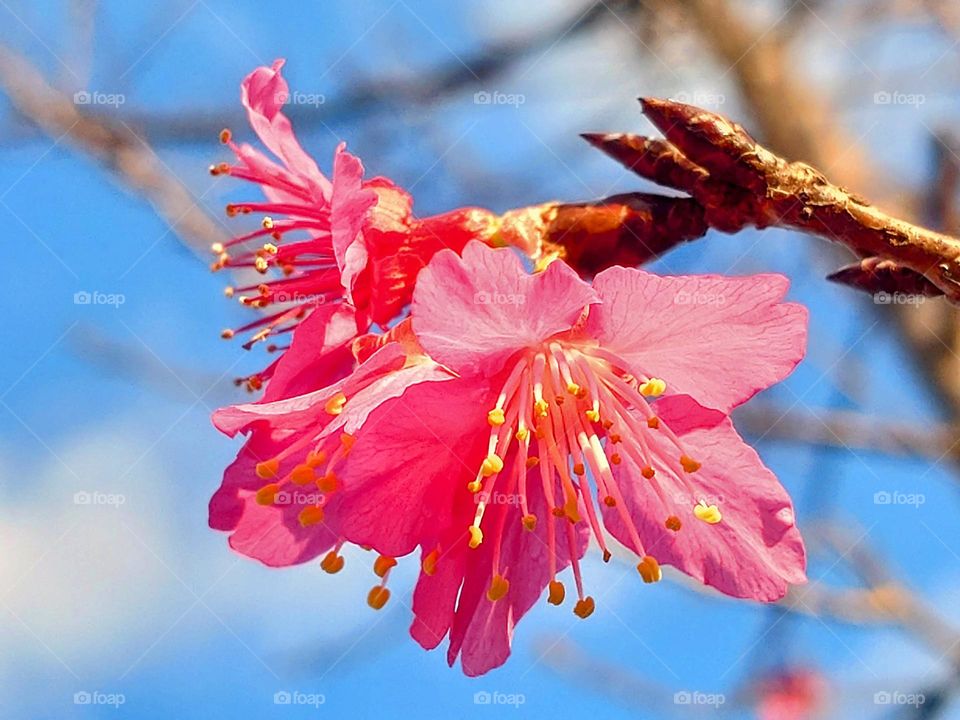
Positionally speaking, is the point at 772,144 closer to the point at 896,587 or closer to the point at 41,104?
the point at 896,587

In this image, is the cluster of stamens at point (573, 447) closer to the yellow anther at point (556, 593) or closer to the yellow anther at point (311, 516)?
the yellow anther at point (556, 593)

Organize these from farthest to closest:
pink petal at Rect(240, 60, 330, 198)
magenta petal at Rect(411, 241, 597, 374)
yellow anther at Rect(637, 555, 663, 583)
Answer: pink petal at Rect(240, 60, 330, 198), yellow anther at Rect(637, 555, 663, 583), magenta petal at Rect(411, 241, 597, 374)

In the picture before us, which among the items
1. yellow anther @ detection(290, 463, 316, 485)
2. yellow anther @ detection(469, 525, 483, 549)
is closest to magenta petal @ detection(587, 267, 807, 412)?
yellow anther @ detection(469, 525, 483, 549)

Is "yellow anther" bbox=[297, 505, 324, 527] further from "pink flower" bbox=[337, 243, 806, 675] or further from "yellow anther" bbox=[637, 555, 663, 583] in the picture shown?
"yellow anther" bbox=[637, 555, 663, 583]

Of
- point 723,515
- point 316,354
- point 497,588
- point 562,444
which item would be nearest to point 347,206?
point 316,354

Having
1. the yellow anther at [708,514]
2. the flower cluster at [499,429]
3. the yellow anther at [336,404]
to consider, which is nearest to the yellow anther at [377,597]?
the flower cluster at [499,429]

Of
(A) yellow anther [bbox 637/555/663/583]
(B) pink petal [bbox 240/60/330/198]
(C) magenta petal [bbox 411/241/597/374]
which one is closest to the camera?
(C) magenta petal [bbox 411/241/597/374]
